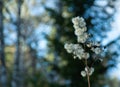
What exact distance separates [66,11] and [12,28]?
10026mm

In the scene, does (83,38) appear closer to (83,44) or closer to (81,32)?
(81,32)

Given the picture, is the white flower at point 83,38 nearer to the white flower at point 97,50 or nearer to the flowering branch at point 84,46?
the flowering branch at point 84,46

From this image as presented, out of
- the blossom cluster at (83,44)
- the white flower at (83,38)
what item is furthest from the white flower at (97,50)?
the white flower at (83,38)

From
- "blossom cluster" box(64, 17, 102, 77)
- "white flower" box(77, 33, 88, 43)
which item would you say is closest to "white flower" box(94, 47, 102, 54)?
"blossom cluster" box(64, 17, 102, 77)

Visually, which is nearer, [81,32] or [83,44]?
[81,32]

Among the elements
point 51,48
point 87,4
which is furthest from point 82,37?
point 51,48

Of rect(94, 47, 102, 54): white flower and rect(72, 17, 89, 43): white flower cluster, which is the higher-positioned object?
rect(72, 17, 89, 43): white flower cluster

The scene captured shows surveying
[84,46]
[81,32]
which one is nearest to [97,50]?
[84,46]

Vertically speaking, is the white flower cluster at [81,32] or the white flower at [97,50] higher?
the white flower cluster at [81,32]

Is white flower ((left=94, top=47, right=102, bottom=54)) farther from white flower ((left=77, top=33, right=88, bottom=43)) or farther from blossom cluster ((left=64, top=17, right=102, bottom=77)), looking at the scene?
white flower ((left=77, top=33, right=88, bottom=43))

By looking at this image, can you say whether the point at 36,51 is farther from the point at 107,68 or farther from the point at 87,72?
the point at 87,72

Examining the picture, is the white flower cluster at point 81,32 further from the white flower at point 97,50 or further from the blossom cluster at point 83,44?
the white flower at point 97,50

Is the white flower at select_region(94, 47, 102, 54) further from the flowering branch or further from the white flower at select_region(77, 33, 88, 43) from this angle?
the white flower at select_region(77, 33, 88, 43)

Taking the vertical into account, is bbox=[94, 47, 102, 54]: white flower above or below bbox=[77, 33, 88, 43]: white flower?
below
